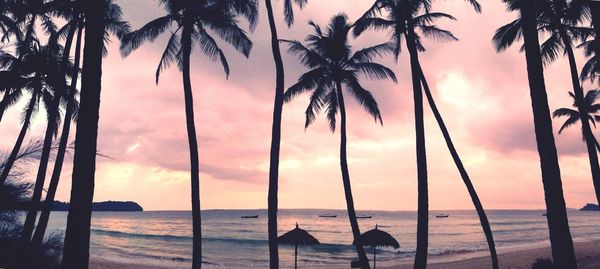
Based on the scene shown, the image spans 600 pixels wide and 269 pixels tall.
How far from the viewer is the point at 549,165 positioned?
763cm

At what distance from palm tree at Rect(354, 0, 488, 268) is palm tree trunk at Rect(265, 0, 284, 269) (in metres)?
3.70

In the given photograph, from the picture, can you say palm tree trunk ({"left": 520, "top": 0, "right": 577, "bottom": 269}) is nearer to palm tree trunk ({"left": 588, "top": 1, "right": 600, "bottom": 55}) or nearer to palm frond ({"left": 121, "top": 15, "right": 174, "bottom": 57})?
palm tree trunk ({"left": 588, "top": 1, "right": 600, "bottom": 55})

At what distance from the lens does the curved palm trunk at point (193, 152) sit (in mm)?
14789

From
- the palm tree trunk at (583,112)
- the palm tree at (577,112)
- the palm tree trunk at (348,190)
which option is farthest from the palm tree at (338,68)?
the palm tree at (577,112)

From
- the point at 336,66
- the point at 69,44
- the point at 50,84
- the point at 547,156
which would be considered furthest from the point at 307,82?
the point at 547,156

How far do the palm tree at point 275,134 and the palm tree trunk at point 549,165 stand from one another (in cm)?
753

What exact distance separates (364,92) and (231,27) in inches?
258

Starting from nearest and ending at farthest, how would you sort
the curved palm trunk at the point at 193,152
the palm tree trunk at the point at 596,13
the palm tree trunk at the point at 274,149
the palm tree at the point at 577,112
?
the palm tree trunk at the point at 274,149 < the curved palm trunk at the point at 193,152 < the palm tree trunk at the point at 596,13 < the palm tree at the point at 577,112

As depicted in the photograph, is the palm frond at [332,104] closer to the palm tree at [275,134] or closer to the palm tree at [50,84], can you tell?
the palm tree at [275,134]

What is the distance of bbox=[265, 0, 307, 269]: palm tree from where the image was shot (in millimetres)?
13727

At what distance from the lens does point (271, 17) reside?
51.4 feet

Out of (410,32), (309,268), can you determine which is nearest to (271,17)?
(410,32)

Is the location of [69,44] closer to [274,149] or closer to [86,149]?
[274,149]

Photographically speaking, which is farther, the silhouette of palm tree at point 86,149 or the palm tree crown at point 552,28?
the palm tree crown at point 552,28
